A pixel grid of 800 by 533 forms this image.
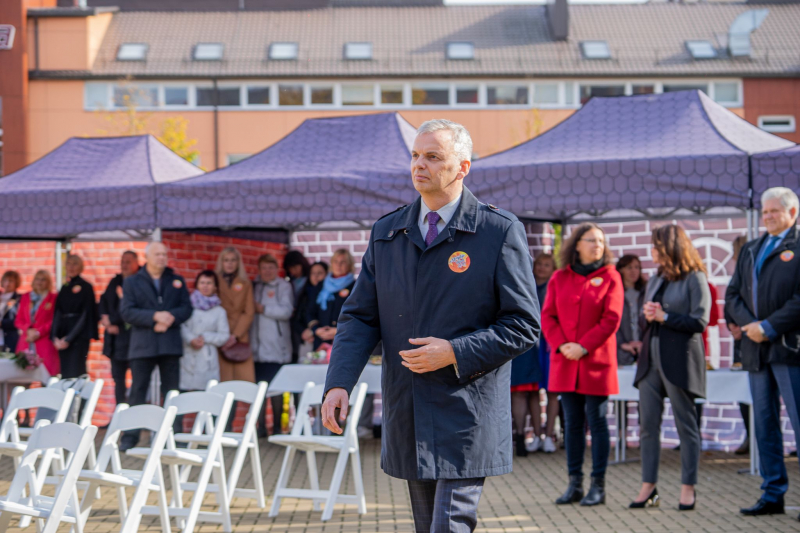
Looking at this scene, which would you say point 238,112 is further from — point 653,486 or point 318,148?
point 653,486

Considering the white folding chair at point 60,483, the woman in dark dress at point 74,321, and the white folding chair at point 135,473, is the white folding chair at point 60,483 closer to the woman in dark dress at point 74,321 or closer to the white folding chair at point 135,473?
the white folding chair at point 135,473

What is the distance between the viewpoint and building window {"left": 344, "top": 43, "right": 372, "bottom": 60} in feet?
105

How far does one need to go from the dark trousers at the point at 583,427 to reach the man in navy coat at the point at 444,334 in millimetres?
2930

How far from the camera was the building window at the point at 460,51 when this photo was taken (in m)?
31.9

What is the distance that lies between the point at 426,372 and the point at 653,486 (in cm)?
356

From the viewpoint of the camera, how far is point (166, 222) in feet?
27.2

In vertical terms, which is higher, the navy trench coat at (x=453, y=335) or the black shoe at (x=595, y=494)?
the navy trench coat at (x=453, y=335)

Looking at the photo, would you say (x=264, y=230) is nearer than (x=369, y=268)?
No

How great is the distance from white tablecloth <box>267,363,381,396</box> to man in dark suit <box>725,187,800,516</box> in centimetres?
306

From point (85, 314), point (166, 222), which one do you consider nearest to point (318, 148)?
point (166, 222)

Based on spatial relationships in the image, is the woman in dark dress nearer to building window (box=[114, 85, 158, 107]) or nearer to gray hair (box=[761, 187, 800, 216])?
gray hair (box=[761, 187, 800, 216])

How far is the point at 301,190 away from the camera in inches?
319

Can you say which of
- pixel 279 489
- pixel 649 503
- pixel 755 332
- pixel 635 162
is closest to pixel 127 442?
pixel 279 489

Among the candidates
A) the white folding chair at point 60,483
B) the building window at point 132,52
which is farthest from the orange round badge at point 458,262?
the building window at point 132,52
